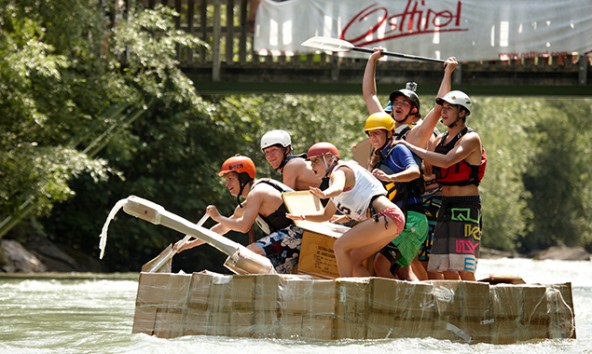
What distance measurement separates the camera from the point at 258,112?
27.7 metres

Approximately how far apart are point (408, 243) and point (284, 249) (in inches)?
39.4

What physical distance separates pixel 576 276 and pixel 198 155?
744 centimetres

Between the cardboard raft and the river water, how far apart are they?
12 cm

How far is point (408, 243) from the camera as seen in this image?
988 cm

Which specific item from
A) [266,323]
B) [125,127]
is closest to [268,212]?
[266,323]

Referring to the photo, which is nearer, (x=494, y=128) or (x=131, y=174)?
(x=131, y=174)

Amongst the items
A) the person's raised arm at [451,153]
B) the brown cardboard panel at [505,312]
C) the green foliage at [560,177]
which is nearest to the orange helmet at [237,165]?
the person's raised arm at [451,153]

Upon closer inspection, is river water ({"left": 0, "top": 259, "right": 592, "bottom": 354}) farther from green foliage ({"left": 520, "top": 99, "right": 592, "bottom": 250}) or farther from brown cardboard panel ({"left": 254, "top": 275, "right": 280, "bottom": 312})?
green foliage ({"left": 520, "top": 99, "right": 592, "bottom": 250})

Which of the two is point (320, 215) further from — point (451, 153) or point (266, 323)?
point (451, 153)

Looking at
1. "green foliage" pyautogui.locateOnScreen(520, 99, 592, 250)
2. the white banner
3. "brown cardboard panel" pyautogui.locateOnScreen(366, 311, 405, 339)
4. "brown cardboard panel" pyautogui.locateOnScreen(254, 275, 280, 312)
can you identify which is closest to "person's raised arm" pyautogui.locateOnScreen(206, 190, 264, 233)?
"brown cardboard panel" pyautogui.locateOnScreen(254, 275, 280, 312)

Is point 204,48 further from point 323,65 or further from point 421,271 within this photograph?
point 421,271

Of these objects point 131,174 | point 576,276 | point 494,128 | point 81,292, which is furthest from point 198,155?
point 494,128

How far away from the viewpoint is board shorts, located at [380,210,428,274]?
9875 millimetres

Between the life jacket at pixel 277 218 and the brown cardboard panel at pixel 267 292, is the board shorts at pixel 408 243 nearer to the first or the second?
the life jacket at pixel 277 218
